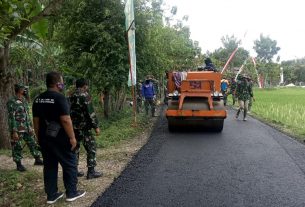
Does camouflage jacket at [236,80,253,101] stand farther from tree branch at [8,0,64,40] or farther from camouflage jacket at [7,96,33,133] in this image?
tree branch at [8,0,64,40]

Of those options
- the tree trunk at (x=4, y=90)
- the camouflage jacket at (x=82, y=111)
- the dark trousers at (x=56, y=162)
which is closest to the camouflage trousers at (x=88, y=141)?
the camouflage jacket at (x=82, y=111)

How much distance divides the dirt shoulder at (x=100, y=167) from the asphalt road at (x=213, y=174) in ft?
0.70

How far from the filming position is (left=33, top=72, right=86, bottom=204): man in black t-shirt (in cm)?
600

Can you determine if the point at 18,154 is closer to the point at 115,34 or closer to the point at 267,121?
the point at 115,34

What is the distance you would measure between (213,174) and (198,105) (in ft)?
20.0

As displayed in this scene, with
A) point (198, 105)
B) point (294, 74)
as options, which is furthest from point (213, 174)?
point (294, 74)

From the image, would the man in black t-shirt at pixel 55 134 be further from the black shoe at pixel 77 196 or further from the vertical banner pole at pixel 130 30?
the vertical banner pole at pixel 130 30

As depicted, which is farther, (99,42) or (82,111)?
(99,42)

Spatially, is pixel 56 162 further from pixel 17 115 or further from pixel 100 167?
pixel 100 167

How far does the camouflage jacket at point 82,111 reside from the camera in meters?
7.20

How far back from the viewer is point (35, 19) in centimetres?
489

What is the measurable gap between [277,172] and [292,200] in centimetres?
185

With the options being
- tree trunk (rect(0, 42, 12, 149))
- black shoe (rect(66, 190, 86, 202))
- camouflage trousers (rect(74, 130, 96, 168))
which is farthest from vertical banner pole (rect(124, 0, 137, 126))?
black shoe (rect(66, 190, 86, 202))

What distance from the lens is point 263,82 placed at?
255 ft
